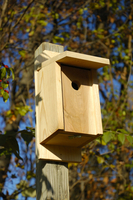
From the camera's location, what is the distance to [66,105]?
2.20 m

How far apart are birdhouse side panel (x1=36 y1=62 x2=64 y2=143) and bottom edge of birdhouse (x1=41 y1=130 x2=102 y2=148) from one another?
0.09 feet

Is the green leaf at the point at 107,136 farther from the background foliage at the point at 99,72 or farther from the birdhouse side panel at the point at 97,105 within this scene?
the background foliage at the point at 99,72

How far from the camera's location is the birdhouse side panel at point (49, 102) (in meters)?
2.12

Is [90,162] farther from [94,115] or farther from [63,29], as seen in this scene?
[94,115]

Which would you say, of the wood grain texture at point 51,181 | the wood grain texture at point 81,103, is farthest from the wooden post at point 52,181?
the wood grain texture at point 81,103

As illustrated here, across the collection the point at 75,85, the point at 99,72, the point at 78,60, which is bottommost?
the point at 75,85

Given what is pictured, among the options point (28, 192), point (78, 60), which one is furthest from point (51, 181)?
point (28, 192)

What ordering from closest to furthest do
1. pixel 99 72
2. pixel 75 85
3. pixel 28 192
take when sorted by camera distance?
pixel 75 85 < pixel 28 192 < pixel 99 72

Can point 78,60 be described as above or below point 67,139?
above

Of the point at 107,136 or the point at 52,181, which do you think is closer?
the point at 52,181

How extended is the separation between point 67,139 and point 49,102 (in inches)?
11.5

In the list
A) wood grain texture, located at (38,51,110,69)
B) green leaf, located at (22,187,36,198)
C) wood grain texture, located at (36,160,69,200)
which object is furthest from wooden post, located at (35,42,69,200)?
green leaf, located at (22,187,36,198)

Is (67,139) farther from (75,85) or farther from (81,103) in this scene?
→ (75,85)

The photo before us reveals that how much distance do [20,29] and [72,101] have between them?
3.87 m
